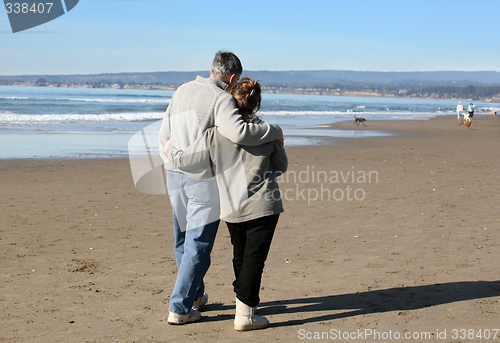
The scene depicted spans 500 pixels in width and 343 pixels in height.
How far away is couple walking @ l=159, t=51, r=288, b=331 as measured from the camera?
118 inches

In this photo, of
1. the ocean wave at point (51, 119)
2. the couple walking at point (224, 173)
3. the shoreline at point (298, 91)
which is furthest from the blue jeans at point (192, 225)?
the shoreline at point (298, 91)

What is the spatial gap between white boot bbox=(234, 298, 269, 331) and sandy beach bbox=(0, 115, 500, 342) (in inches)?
2.0

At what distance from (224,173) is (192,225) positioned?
17.4 inches

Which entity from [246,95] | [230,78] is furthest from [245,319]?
[230,78]

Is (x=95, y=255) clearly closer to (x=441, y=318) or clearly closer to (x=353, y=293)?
(x=353, y=293)

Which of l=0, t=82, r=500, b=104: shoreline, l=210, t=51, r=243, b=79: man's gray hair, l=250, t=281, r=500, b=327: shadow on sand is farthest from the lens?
l=0, t=82, r=500, b=104: shoreline

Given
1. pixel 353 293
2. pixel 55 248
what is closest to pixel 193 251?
pixel 353 293

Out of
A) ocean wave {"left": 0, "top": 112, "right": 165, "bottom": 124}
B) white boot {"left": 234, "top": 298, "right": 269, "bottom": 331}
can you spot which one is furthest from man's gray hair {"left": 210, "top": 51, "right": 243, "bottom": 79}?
ocean wave {"left": 0, "top": 112, "right": 165, "bottom": 124}

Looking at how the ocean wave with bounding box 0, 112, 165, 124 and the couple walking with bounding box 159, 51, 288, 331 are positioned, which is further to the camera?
the ocean wave with bounding box 0, 112, 165, 124

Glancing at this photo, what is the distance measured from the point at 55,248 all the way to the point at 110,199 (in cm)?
261

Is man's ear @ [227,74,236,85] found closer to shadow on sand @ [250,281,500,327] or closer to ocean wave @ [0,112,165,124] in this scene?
shadow on sand @ [250,281,500,327]

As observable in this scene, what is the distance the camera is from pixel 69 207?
7051mm

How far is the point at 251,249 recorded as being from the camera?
3135mm

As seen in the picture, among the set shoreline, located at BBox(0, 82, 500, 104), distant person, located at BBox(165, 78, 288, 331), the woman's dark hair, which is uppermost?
shoreline, located at BBox(0, 82, 500, 104)
